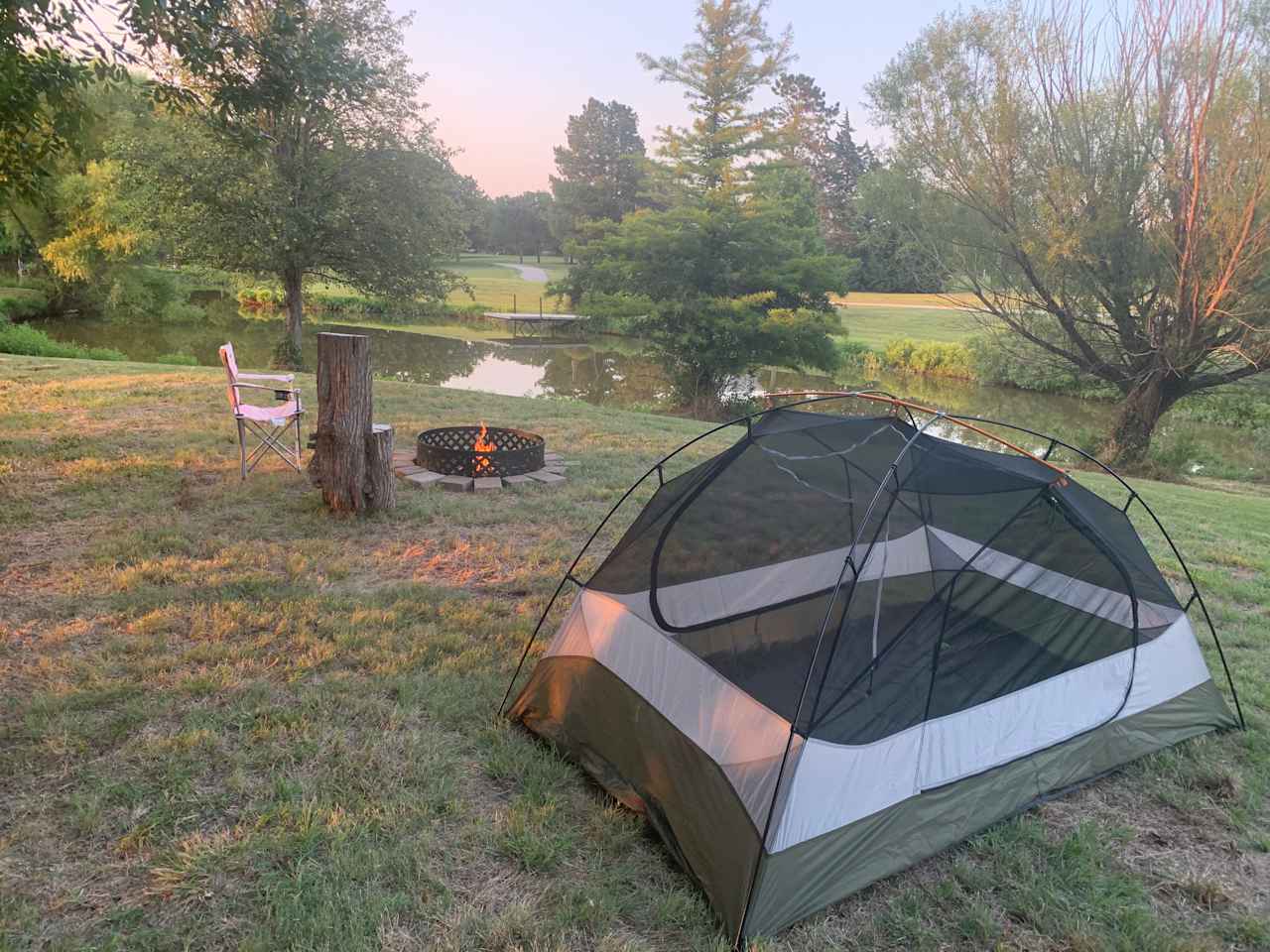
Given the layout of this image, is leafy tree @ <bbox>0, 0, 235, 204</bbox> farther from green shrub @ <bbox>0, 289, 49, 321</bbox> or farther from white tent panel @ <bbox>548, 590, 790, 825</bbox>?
green shrub @ <bbox>0, 289, 49, 321</bbox>

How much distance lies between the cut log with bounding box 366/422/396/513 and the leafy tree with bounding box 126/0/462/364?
33.7 ft

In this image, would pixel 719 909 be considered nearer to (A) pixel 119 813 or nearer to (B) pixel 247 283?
(A) pixel 119 813

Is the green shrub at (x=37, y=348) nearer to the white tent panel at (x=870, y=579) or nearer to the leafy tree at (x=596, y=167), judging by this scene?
the white tent panel at (x=870, y=579)

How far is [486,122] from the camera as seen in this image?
1814 centimetres

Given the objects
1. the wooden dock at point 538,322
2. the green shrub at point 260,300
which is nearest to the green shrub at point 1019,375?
the wooden dock at point 538,322

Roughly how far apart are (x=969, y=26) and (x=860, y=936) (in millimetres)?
12136

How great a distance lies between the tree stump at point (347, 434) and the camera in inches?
174

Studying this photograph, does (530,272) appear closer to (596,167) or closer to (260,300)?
(596,167)

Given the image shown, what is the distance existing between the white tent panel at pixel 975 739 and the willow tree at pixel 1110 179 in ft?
26.6

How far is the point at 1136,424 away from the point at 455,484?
415 inches

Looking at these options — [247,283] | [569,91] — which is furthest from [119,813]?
[247,283]

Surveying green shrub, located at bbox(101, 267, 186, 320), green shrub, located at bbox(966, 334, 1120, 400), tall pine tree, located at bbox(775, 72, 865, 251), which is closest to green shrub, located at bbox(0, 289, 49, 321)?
green shrub, located at bbox(101, 267, 186, 320)

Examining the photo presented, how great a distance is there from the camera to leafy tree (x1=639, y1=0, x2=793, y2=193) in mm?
15461

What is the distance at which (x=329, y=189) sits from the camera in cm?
1426
